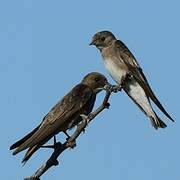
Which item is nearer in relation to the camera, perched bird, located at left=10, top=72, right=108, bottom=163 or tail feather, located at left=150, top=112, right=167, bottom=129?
perched bird, located at left=10, top=72, right=108, bottom=163

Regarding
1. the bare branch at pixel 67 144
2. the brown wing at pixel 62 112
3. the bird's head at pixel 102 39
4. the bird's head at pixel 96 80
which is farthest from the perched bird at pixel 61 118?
the bird's head at pixel 102 39

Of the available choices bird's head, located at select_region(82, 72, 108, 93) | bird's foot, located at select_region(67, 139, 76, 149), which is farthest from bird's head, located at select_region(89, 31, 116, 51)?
bird's foot, located at select_region(67, 139, 76, 149)

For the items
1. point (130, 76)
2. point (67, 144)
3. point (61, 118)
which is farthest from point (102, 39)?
point (67, 144)

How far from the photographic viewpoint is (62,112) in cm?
898

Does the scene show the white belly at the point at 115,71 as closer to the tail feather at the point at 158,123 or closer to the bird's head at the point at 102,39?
the bird's head at the point at 102,39

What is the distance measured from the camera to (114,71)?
38.2 ft

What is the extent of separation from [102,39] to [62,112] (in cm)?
425

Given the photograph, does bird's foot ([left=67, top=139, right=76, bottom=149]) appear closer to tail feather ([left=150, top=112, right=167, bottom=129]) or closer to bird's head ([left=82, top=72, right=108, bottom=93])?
tail feather ([left=150, top=112, right=167, bottom=129])

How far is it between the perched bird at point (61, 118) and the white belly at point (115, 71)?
4.55ft

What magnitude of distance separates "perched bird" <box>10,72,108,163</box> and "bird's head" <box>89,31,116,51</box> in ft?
8.77

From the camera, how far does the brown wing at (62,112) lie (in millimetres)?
7856

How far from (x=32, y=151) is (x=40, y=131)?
25.4 inches

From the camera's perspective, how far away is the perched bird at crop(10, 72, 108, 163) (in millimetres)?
7277

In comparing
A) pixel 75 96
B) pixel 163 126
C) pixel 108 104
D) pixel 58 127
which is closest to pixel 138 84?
pixel 163 126
